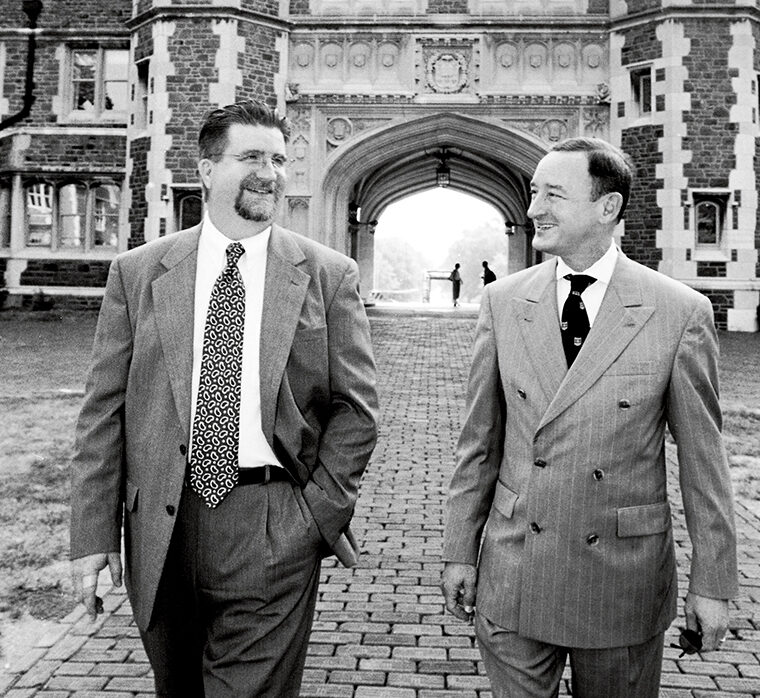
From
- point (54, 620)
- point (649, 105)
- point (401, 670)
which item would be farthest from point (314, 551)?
point (649, 105)

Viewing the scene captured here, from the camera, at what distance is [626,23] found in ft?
53.7

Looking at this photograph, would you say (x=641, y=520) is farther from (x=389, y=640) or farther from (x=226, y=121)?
(x=389, y=640)

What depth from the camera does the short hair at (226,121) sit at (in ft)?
7.34

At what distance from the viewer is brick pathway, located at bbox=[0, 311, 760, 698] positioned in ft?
Result: 10.3

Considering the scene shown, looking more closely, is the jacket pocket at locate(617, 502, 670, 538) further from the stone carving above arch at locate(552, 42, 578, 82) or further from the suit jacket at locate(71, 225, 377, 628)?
the stone carving above arch at locate(552, 42, 578, 82)

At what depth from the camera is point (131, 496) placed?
89.2 inches

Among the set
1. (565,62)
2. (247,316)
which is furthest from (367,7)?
(247,316)

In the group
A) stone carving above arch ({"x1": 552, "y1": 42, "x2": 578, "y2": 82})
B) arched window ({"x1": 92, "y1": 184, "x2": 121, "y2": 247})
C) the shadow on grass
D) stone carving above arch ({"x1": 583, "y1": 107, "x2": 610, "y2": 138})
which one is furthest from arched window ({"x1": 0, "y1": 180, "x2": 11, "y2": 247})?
the shadow on grass

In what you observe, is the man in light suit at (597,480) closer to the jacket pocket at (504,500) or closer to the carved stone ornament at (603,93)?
the jacket pocket at (504,500)

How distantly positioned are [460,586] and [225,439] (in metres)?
0.67

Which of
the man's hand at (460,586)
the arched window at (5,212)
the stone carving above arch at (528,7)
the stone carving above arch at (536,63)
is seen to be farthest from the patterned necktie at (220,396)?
the arched window at (5,212)

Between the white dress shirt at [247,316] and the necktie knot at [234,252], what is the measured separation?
1 centimetres

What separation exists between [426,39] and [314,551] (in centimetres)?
1596

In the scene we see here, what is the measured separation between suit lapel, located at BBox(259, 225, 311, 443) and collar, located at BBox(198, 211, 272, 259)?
0.02 m
